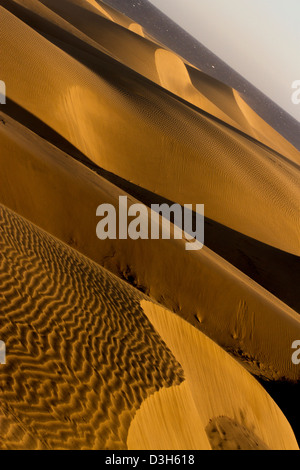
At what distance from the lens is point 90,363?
438 cm

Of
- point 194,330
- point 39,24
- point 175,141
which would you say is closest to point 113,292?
point 194,330

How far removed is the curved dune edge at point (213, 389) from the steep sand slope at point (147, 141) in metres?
6.56

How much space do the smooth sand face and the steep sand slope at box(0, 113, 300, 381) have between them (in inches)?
0.9

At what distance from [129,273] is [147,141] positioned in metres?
6.68

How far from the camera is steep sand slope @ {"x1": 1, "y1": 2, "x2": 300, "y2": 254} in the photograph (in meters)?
12.6

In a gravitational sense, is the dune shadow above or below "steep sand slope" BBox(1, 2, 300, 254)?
below

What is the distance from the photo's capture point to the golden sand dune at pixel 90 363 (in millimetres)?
3707

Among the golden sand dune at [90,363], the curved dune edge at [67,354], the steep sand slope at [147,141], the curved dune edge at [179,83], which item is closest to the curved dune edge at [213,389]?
the golden sand dune at [90,363]

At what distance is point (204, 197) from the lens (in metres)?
13.4

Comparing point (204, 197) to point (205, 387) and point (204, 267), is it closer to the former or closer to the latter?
point (204, 267)
